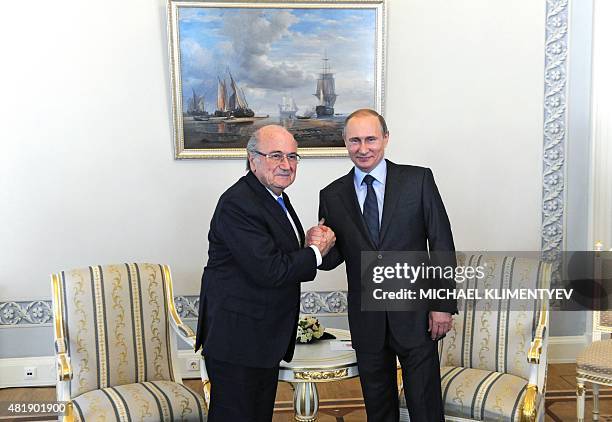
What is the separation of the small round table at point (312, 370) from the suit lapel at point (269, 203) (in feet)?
1.84

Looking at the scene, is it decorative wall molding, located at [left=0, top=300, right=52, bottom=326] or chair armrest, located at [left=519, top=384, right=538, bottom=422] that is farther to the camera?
decorative wall molding, located at [left=0, top=300, right=52, bottom=326]

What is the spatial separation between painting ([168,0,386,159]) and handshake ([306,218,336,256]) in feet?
5.71

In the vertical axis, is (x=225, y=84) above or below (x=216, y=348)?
above

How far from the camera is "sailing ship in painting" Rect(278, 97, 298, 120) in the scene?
441 cm

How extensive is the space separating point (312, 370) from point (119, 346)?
0.91 meters

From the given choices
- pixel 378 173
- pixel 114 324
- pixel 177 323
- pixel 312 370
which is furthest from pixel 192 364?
pixel 378 173

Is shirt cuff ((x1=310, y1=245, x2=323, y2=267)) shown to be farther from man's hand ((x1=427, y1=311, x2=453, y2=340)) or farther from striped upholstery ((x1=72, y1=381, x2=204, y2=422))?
striped upholstery ((x1=72, y1=381, x2=204, y2=422))

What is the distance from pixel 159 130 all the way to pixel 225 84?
511 mm

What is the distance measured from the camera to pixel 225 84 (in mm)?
4371

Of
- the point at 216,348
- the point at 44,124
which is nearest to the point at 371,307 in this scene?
the point at 216,348

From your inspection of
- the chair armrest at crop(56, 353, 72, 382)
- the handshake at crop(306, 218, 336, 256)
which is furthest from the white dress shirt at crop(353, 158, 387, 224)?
the chair armrest at crop(56, 353, 72, 382)

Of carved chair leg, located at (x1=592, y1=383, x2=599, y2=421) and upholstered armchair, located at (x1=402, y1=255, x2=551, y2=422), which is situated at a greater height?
upholstered armchair, located at (x1=402, y1=255, x2=551, y2=422)

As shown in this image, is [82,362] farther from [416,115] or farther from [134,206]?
[416,115]

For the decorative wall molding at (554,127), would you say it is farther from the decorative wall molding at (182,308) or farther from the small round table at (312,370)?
the small round table at (312,370)
